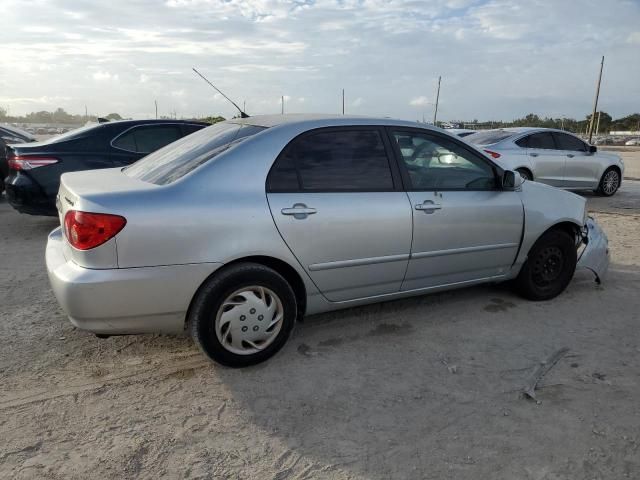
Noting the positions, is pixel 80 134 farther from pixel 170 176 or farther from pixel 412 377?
pixel 412 377

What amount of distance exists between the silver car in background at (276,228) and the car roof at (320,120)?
0.7 inches

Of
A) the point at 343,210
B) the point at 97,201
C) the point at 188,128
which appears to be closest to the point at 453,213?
the point at 343,210

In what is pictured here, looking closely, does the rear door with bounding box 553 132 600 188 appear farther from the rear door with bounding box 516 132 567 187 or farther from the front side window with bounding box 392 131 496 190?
the front side window with bounding box 392 131 496 190

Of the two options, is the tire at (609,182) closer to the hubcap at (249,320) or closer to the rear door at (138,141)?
the rear door at (138,141)

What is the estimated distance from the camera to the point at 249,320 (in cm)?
312

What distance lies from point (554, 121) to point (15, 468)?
78.3 metres

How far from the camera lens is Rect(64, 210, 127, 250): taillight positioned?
2709mm

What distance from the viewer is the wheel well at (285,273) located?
3.06 m

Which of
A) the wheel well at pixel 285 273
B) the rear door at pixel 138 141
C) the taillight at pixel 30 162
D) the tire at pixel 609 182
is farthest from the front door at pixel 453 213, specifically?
the tire at pixel 609 182

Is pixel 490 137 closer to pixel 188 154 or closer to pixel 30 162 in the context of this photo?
pixel 30 162

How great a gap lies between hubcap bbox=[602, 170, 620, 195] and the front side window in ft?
28.4

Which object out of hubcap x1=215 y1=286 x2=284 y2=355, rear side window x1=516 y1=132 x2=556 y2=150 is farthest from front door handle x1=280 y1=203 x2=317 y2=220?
rear side window x1=516 y1=132 x2=556 y2=150

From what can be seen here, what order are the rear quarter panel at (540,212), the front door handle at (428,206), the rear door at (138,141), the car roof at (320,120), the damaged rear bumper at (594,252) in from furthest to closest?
the rear door at (138,141)
the damaged rear bumper at (594,252)
the rear quarter panel at (540,212)
the front door handle at (428,206)
the car roof at (320,120)

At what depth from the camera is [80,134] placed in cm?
655
